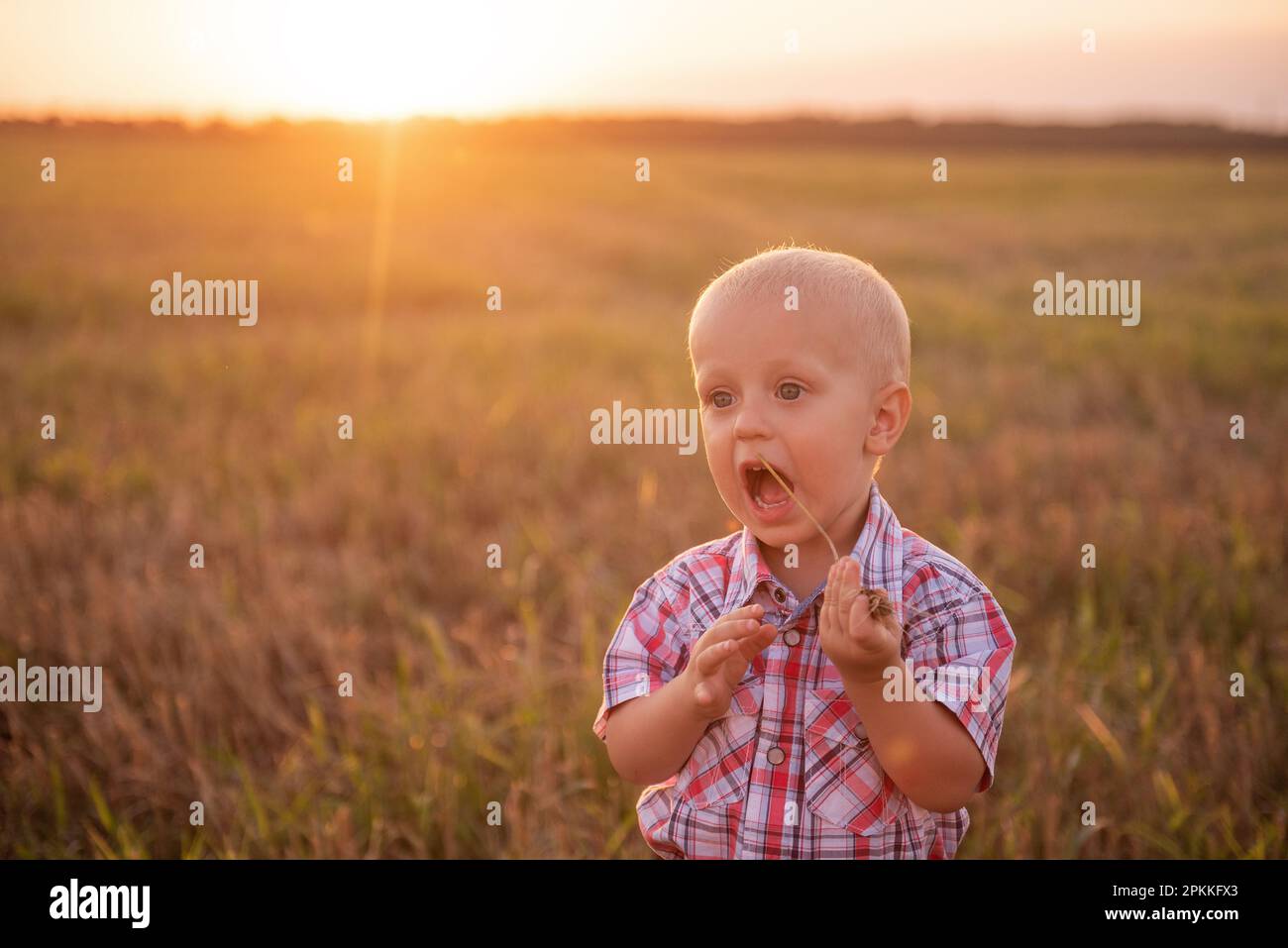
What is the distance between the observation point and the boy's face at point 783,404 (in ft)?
5.35

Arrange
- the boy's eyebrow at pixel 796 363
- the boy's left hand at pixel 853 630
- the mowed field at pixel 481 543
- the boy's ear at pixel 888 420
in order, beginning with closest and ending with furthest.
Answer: the boy's left hand at pixel 853 630 → the boy's eyebrow at pixel 796 363 → the boy's ear at pixel 888 420 → the mowed field at pixel 481 543

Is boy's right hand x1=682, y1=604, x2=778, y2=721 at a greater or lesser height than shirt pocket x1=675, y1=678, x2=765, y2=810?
greater

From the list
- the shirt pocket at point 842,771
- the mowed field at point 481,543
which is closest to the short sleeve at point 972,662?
the shirt pocket at point 842,771

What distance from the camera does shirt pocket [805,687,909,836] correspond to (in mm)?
1727

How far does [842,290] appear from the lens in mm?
1646

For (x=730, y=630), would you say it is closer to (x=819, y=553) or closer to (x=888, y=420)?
(x=819, y=553)

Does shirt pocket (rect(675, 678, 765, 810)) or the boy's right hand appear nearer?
the boy's right hand

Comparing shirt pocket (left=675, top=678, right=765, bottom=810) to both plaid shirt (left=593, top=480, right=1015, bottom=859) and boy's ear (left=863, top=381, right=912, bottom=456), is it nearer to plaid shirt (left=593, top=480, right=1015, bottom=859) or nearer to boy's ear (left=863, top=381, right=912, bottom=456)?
plaid shirt (left=593, top=480, right=1015, bottom=859)

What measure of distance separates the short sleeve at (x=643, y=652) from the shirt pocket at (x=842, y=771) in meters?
0.25

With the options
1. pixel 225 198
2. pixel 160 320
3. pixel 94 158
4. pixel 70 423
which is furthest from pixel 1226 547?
pixel 94 158

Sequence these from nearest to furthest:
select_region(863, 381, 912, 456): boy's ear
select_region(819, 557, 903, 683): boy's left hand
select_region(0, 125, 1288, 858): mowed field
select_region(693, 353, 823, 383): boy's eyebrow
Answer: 1. select_region(819, 557, 903, 683): boy's left hand
2. select_region(693, 353, 823, 383): boy's eyebrow
3. select_region(863, 381, 912, 456): boy's ear
4. select_region(0, 125, 1288, 858): mowed field

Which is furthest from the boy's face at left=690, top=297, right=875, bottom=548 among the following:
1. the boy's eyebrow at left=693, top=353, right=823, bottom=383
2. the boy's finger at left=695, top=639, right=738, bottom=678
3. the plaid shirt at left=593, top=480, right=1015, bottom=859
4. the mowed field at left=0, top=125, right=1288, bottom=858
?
the mowed field at left=0, top=125, right=1288, bottom=858

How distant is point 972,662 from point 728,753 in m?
0.42

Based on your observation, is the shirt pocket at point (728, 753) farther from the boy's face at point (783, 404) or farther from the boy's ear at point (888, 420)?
the boy's ear at point (888, 420)
